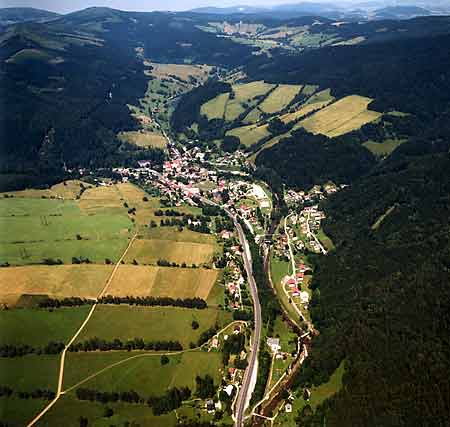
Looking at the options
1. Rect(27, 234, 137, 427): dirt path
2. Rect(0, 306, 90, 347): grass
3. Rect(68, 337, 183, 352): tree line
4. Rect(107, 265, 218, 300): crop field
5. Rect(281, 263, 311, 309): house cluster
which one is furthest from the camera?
Rect(107, 265, 218, 300): crop field

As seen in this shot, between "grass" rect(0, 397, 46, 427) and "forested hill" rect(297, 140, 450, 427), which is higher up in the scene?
"forested hill" rect(297, 140, 450, 427)

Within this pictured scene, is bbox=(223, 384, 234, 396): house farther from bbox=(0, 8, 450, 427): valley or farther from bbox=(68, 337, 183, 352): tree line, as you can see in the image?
bbox=(68, 337, 183, 352): tree line

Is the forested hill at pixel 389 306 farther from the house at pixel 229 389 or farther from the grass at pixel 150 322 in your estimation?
the grass at pixel 150 322

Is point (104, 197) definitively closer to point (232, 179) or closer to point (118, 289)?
point (232, 179)

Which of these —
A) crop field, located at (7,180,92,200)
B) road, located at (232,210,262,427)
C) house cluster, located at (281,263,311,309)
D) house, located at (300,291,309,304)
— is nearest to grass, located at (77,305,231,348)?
road, located at (232,210,262,427)

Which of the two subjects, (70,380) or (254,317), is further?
(254,317)

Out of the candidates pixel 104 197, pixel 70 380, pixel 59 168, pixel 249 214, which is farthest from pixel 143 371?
pixel 59 168

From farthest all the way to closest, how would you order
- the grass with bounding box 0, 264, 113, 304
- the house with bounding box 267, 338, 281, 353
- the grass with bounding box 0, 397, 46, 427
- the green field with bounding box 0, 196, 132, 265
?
the green field with bounding box 0, 196, 132, 265 → the grass with bounding box 0, 264, 113, 304 → the house with bounding box 267, 338, 281, 353 → the grass with bounding box 0, 397, 46, 427
